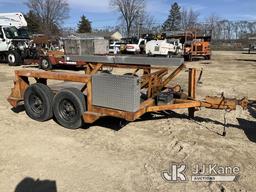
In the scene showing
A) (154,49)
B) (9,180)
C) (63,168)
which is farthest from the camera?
(154,49)

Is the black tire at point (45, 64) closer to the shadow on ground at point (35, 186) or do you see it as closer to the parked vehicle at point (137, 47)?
the parked vehicle at point (137, 47)

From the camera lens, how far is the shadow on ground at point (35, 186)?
4.02 meters

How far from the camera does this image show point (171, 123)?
6.64 metres

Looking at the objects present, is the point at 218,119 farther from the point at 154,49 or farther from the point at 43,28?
the point at 43,28

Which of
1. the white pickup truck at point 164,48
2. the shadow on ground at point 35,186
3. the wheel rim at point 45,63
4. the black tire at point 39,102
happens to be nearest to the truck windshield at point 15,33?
the wheel rim at point 45,63

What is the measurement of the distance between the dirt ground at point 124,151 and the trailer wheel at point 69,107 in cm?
18

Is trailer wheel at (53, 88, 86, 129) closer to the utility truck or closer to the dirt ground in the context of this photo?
the dirt ground

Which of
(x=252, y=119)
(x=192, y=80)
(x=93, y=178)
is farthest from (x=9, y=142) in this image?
(x=252, y=119)

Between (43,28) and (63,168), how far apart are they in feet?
206

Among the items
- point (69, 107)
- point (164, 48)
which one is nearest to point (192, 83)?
point (69, 107)

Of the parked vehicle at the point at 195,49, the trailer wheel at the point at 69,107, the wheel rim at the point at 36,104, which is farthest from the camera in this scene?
the parked vehicle at the point at 195,49

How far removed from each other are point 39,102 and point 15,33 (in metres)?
14.9

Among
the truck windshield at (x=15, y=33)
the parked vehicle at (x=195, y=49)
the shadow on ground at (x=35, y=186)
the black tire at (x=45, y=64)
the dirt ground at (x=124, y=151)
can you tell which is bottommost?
the shadow on ground at (x=35, y=186)

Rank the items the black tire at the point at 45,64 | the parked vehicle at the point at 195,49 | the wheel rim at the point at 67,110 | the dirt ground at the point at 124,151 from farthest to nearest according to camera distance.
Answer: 1. the parked vehicle at the point at 195,49
2. the black tire at the point at 45,64
3. the wheel rim at the point at 67,110
4. the dirt ground at the point at 124,151
